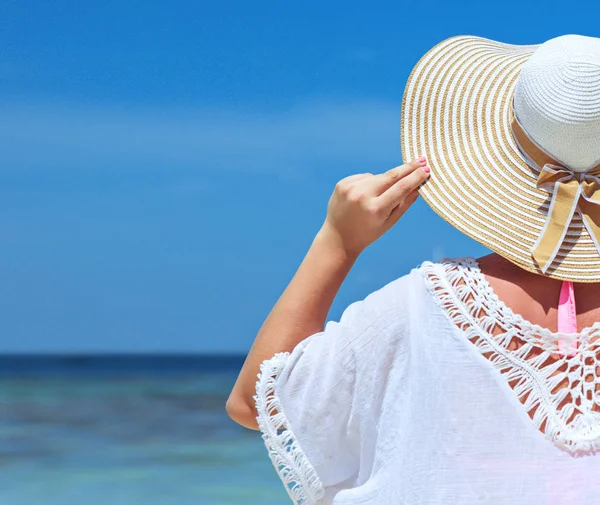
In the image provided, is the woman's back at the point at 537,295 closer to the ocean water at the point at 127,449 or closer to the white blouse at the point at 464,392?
the white blouse at the point at 464,392

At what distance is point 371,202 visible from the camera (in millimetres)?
1088

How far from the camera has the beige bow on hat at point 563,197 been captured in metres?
1.05

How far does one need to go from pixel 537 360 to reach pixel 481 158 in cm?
24

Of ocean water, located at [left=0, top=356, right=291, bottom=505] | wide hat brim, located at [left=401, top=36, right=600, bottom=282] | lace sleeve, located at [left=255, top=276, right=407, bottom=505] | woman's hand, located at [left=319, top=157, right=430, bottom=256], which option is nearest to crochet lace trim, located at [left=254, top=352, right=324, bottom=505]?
lace sleeve, located at [left=255, top=276, right=407, bottom=505]

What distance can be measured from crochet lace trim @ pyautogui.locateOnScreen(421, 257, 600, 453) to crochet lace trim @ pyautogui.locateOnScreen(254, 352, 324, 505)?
214 millimetres

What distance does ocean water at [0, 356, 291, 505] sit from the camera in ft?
27.5

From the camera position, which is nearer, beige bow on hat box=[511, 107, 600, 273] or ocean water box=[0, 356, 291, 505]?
beige bow on hat box=[511, 107, 600, 273]

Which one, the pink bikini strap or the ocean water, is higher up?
the pink bikini strap

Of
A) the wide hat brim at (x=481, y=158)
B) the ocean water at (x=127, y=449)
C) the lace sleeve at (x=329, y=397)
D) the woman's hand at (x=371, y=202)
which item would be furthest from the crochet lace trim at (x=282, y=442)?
the ocean water at (x=127, y=449)

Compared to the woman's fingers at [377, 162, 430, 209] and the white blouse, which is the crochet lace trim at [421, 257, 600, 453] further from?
the woman's fingers at [377, 162, 430, 209]

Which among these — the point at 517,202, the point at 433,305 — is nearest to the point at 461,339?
the point at 433,305

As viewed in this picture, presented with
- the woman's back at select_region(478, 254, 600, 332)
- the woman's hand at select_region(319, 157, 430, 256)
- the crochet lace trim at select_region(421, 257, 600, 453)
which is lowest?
the crochet lace trim at select_region(421, 257, 600, 453)

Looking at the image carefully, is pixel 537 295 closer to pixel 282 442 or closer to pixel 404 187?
pixel 404 187

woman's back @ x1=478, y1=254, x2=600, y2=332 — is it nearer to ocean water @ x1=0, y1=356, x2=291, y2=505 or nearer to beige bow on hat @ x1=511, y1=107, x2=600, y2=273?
beige bow on hat @ x1=511, y1=107, x2=600, y2=273
